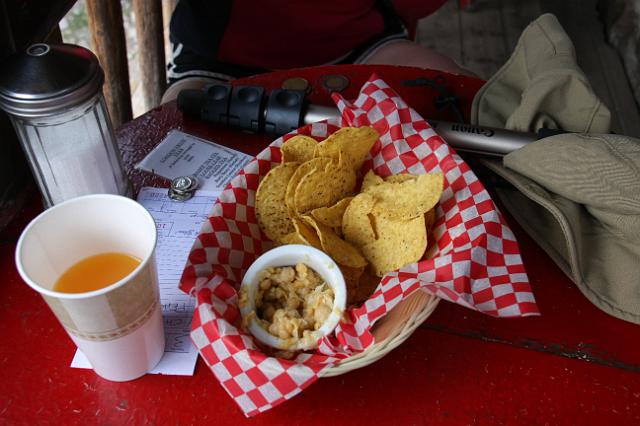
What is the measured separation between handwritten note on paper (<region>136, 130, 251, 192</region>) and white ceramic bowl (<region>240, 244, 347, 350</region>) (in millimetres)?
337

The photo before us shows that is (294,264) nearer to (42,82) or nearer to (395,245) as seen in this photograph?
(395,245)

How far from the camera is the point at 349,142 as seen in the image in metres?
0.93

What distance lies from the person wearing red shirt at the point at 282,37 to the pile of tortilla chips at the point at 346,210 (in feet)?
2.42

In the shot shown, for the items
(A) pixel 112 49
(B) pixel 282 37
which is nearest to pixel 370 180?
(B) pixel 282 37

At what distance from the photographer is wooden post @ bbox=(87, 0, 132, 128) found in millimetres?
1805

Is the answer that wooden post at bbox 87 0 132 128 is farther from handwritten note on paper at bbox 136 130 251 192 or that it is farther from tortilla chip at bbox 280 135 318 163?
tortilla chip at bbox 280 135 318 163

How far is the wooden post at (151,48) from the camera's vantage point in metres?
2.03

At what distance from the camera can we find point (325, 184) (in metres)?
0.91

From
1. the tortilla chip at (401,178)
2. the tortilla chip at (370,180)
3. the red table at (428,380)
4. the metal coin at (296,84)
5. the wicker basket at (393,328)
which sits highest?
the tortilla chip at (401,178)

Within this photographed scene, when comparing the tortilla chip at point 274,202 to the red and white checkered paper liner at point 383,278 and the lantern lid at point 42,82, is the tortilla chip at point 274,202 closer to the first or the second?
the red and white checkered paper liner at point 383,278

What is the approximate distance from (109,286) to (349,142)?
0.44 meters

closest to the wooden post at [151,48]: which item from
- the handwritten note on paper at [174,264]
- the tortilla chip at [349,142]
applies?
the handwritten note on paper at [174,264]

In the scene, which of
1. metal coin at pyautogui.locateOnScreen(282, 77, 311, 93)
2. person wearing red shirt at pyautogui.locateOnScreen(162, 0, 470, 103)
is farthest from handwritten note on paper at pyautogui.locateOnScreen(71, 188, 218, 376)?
person wearing red shirt at pyautogui.locateOnScreen(162, 0, 470, 103)

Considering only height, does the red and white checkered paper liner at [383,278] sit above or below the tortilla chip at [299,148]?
below
